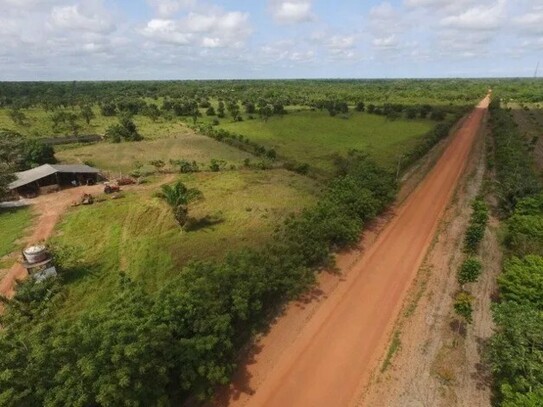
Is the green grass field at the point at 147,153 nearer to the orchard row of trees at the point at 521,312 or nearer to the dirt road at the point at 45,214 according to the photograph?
the dirt road at the point at 45,214

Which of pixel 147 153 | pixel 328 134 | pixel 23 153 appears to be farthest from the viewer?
pixel 328 134

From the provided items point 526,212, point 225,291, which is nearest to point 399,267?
point 526,212

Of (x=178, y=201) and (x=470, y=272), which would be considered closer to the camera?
(x=470, y=272)

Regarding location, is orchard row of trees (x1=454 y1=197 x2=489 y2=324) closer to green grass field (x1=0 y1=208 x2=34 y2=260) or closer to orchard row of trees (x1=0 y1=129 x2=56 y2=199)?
green grass field (x1=0 y1=208 x2=34 y2=260)

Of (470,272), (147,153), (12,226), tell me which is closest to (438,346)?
(470,272)

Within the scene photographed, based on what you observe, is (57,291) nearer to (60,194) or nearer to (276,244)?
(276,244)

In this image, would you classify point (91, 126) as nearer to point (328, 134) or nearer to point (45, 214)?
point (328, 134)
